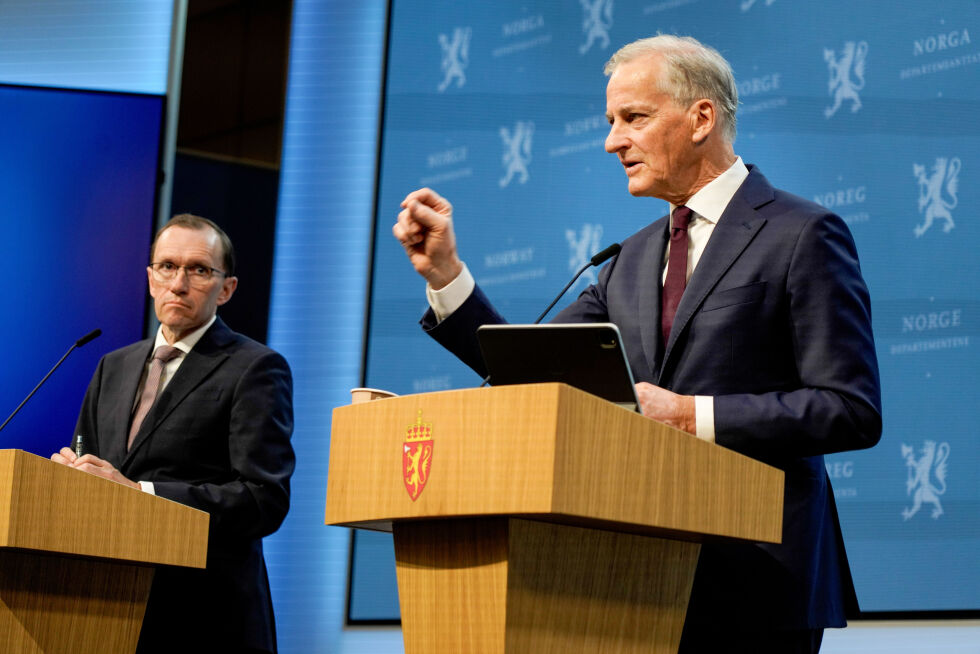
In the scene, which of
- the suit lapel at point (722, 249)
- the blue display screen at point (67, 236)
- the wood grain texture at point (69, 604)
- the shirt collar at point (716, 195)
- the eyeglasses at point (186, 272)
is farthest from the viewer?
the blue display screen at point (67, 236)

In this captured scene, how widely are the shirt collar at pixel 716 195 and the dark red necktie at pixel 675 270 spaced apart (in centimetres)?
3

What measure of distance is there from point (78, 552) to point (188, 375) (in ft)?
3.03

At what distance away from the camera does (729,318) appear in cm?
192

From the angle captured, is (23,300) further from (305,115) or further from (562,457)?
(562,457)

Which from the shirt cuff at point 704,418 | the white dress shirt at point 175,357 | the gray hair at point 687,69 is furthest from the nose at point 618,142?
the white dress shirt at point 175,357

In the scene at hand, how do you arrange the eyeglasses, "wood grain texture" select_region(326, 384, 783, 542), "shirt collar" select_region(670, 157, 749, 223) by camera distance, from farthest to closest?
the eyeglasses < "shirt collar" select_region(670, 157, 749, 223) < "wood grain texture" select_region(326, 384, 783, 542)

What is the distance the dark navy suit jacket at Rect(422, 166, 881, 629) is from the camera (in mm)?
1768

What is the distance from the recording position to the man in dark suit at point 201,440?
2863 millimetres

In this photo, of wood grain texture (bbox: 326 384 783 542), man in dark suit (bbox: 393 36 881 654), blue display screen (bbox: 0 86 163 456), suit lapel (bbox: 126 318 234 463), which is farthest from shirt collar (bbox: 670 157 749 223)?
blue display screen (bbox: 0 86 163 456)

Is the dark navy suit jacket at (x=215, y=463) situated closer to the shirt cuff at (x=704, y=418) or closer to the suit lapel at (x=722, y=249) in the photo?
the suit lapel at (x=722, y=249)

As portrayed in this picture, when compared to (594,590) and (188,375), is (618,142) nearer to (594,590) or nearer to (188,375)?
(594,590)

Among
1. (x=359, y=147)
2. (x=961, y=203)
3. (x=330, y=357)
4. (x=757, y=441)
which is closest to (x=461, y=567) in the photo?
(x=757, y=441)

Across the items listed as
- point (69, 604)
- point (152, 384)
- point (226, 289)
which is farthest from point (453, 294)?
point (226, 289)

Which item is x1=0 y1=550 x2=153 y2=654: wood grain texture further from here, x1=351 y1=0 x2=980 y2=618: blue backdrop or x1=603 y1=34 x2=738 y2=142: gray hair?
x1=351 y1=0 x2=980 y2=618: blue backdrop
